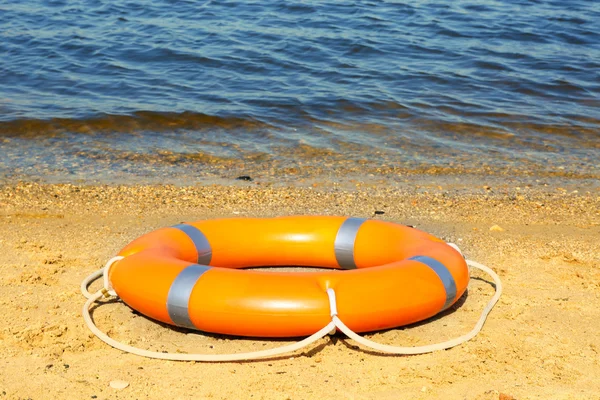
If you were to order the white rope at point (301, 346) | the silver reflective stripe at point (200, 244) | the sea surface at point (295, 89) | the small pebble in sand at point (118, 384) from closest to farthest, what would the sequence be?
the small pebble in sand at point (118, 384), the white rope at point (301, 346), the silver reflective stripe at point (200, 244), the sea surface at point (295, 89)

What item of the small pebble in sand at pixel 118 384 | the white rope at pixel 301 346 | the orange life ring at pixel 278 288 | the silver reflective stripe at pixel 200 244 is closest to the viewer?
the small pebble in sand at pixel 118 384

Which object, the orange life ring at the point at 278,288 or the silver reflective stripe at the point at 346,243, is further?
the silver reflective stripe at the point at 346,243

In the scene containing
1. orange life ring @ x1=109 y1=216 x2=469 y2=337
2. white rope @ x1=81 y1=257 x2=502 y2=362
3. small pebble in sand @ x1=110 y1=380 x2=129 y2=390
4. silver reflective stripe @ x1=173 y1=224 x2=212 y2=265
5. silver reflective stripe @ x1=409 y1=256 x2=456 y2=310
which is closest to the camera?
small pebble in sand @ x1=110 y1=380 x2=129 y2=390

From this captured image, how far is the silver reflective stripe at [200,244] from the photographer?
170 inches

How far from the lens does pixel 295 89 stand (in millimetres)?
9547

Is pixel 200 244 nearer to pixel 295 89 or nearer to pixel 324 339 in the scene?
pixel 324 339

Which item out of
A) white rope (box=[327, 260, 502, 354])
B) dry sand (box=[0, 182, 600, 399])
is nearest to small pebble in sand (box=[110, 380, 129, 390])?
dry sand (box=[0, 182, 600, 399])

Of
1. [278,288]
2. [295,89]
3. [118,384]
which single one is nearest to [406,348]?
[278,288]

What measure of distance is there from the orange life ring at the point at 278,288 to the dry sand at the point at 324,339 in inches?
6.2

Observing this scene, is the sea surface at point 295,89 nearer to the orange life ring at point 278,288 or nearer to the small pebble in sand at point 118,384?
the orange life ring at point 278,288

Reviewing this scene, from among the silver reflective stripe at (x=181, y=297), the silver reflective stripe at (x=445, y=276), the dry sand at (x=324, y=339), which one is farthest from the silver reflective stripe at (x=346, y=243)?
the silver reflective stripe at (x=181, y=297)

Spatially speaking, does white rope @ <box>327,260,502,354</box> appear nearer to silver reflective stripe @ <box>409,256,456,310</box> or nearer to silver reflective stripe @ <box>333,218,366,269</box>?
silver reflective stripe @ <box>409,256,456,310</box>

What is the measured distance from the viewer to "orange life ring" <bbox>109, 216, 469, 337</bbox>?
360 cm

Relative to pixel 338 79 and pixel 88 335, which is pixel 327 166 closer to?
pixel 338 79
